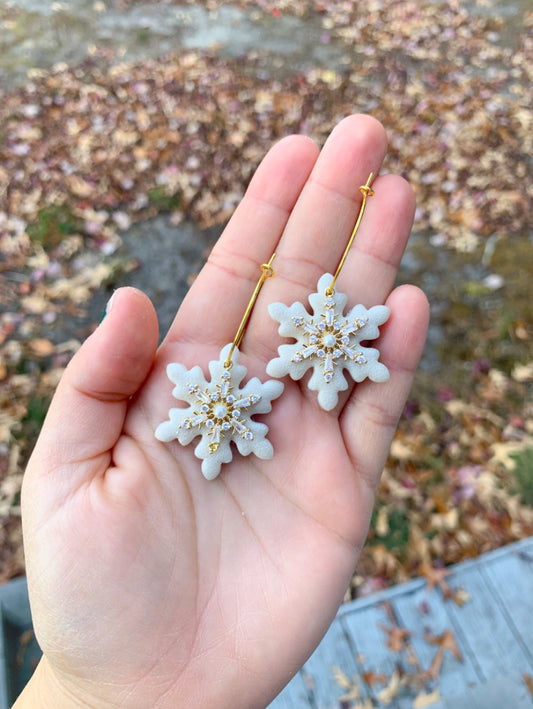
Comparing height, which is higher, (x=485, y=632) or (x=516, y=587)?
(x=516, y=587)

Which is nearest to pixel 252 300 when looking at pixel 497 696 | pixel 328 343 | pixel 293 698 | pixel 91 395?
pixel 328 343

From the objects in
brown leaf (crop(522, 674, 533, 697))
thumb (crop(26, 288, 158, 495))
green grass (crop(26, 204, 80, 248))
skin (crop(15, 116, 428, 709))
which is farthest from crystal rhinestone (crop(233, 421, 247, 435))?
green grass (crop(26, 204, 80, 248))

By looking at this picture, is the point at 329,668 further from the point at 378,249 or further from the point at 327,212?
the point at 327,212

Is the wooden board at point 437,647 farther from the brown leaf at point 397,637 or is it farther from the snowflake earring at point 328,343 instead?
the snowflake earring at point 328,343

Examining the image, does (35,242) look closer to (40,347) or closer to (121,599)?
(40,347)

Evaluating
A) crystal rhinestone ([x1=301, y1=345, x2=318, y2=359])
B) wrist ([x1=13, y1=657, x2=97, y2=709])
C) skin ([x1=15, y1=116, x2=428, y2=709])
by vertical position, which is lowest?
wrist ([x1=13, y1=657, x2=97, y2=709])

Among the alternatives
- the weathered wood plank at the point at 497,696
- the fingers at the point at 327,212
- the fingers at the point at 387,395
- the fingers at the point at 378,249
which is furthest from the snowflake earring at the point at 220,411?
the weathered wood plank at the point at 497,696

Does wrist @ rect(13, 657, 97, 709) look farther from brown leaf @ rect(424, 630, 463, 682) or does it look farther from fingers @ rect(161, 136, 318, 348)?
brown leaf @ rect(424, 630, 463, 682)
